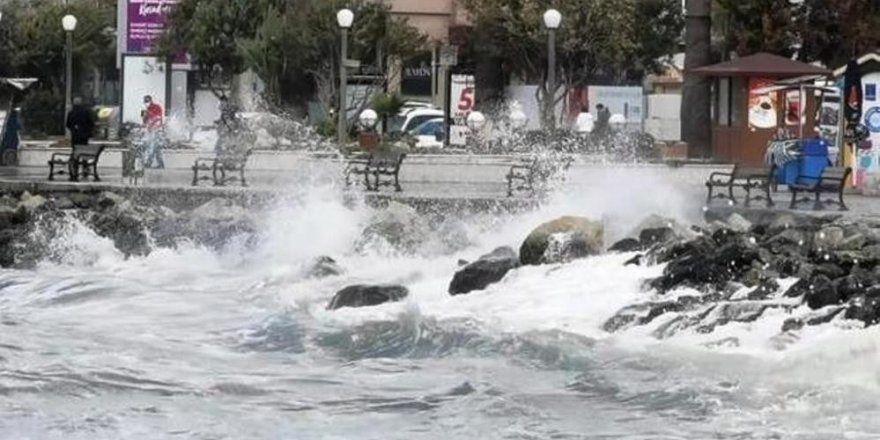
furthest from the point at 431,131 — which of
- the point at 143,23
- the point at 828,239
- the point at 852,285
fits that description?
the point at 852,285

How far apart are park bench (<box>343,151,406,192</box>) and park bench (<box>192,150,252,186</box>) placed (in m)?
1.91

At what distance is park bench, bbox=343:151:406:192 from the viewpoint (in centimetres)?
2730

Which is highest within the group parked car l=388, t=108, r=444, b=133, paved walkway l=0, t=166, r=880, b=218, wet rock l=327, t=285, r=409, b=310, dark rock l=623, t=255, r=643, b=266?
parked car l=388, t=108, r=444, b=133

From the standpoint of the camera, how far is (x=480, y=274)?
66.0 feet

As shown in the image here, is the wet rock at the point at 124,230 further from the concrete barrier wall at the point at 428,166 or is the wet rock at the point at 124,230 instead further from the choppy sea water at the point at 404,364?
the concrete barrier wall at the point at 428,166

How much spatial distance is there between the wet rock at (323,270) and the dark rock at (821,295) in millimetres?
7355

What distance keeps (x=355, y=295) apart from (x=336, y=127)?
52.8 feet

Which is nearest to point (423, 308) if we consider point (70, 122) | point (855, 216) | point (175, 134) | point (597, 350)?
point (597, 350)

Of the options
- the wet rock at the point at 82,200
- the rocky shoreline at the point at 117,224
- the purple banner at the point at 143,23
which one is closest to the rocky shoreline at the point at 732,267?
the rocky shoreline at the point at 117,224

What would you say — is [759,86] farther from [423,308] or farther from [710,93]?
[423,308]

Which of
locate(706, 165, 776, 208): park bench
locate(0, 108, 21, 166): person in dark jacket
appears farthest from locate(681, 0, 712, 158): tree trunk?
locate(0, 108, 21, 166): person in dark jacket

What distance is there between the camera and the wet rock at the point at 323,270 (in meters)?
21.7

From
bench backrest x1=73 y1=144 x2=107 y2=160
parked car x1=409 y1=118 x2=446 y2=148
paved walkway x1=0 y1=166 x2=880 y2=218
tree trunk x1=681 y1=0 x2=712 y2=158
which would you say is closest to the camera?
paved walkway x1=0 y1=166 x2=880 y2=218

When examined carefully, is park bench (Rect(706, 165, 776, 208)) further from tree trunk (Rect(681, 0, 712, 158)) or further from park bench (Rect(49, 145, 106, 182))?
park bench (Rect(49, 145, 106, 182))
